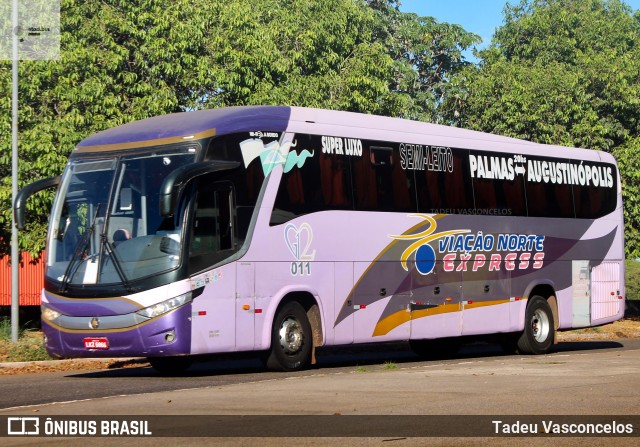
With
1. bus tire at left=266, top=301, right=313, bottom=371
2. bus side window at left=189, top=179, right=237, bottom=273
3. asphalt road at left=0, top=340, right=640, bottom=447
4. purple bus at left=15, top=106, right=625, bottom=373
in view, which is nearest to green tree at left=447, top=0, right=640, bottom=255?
purple bus at left=15, top=106, right=625, bottom=373

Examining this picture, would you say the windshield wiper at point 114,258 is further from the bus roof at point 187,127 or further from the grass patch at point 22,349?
the grass patch at point 22,349

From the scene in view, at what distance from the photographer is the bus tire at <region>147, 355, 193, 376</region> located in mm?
18859

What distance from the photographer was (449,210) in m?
22.0

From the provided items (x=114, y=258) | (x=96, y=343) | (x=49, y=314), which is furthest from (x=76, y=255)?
(x=96, y=343)

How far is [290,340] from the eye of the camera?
1867 cm

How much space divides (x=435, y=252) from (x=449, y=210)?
0.89 m

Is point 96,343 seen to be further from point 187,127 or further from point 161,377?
point 187,127

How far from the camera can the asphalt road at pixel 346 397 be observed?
1030 cm

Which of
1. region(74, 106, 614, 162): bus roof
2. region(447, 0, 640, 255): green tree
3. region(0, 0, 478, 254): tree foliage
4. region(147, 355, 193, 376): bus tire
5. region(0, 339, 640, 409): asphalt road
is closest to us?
region(0, 339, 640, 409): asphalt road

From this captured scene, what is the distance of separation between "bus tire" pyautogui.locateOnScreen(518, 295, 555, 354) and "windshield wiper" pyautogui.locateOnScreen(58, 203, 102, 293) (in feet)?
31.3

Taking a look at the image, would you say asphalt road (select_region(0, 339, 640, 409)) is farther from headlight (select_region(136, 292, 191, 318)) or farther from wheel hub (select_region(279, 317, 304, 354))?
headlight (select_region(136, 292, 191, 318))

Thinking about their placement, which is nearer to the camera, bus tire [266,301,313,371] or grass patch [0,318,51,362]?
bus tire [266,301,313,371]

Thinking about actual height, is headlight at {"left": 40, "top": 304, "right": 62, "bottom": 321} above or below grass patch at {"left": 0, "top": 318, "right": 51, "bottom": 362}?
above

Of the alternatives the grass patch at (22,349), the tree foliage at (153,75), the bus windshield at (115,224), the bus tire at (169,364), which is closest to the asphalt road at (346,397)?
the bus tire at (169,364)
